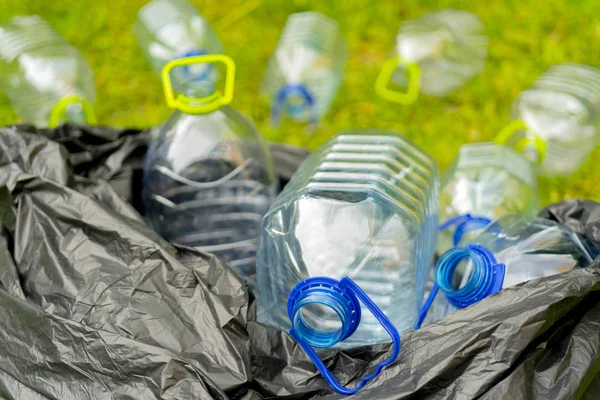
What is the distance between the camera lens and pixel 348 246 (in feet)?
4.52

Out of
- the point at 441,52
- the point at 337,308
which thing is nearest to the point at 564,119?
the point at 441,52

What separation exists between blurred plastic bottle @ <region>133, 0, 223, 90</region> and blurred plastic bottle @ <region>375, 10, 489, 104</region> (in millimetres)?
762

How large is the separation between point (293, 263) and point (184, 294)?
25 cm

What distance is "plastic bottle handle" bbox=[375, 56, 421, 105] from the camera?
109 inches

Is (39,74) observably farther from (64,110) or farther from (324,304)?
(324,304)

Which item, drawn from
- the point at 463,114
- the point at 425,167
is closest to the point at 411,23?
the point at 463,114

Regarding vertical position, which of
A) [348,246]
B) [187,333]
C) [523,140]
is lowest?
[187,333]

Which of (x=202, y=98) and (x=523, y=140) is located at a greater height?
(x=202, y=98)

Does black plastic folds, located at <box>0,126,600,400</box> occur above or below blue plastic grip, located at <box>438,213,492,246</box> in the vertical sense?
below

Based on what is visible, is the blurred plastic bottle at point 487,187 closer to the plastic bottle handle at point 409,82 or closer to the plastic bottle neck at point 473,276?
the plastic bottle neck at point 473,276

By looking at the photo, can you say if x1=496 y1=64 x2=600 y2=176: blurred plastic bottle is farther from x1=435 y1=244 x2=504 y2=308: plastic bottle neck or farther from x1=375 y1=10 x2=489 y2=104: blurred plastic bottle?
x1=435 y1=244 x2=504 y2=308: plastic bottle neck

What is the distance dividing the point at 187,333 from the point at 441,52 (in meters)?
2.04

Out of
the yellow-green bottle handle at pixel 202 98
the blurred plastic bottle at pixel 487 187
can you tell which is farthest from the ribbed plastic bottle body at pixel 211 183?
the blurred plastic bottle at pixel 487 187

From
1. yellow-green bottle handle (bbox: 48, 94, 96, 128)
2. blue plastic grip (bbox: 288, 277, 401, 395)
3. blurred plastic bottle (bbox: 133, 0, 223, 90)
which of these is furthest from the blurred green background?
blue plastic grip (bbox: 288, 277, 401, 395)
